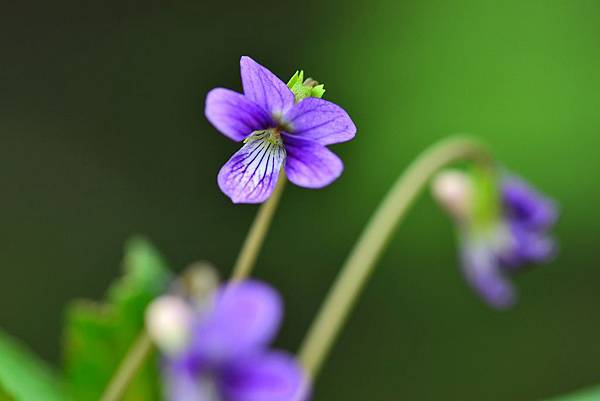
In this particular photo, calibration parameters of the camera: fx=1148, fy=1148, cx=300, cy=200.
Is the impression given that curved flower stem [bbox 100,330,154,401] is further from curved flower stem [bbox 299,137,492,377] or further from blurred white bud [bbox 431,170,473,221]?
blurred white bud [bbox 431,170,473,221]

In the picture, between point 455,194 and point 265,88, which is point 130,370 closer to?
point 265,88

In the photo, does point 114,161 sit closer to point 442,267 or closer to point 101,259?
point 101,259

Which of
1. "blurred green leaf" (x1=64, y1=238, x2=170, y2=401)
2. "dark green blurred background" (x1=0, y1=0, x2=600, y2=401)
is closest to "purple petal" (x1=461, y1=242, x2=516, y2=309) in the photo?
"blurred green leaf" (x1=64, y1=238, x2=170, y2=401)

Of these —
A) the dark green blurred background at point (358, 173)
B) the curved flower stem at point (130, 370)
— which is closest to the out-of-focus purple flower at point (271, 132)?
the curved flower stem at point (130, 370)

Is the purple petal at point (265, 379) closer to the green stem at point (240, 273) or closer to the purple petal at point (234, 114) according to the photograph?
the green stem at point (240, 273)

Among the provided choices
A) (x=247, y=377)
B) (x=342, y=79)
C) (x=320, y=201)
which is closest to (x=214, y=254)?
(x=320, y=201)

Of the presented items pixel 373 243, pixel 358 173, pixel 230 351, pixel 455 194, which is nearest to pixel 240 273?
pixel 230 351
